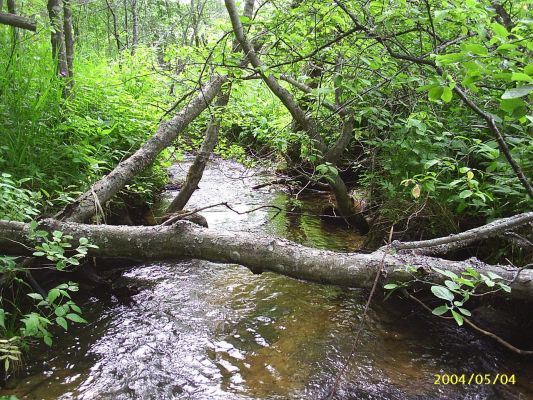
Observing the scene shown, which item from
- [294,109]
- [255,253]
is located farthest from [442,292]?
[294,109]

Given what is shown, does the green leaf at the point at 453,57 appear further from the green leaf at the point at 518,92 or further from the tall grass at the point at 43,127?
the tall grass at the point at 43,127

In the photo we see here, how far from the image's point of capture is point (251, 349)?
3016 mm

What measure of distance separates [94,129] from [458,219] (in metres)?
3.96

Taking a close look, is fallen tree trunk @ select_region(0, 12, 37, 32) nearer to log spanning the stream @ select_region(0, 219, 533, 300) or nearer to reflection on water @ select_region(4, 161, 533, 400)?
log spanning the stream @ select_region(0, 219, 533, 300)

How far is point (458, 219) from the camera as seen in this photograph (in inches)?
134

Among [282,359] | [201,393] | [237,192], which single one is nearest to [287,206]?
[237,192]

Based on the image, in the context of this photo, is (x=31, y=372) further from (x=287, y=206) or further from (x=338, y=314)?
(x=287, y=206)

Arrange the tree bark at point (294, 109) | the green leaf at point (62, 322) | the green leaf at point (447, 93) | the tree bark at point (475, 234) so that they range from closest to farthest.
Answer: the green leaf at point (447, 93) → the green leaf at point (62, 322) → the tree bark at point (475, 234) → the tree bark at point (294, 109)
